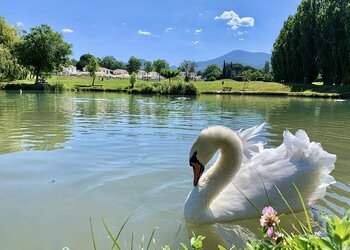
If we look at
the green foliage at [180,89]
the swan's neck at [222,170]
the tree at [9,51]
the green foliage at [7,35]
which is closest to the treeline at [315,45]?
Answer: the green foliage at [180,89]

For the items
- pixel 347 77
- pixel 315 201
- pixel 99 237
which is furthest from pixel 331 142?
pixel 347 77

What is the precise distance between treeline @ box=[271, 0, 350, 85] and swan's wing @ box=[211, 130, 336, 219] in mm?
55790

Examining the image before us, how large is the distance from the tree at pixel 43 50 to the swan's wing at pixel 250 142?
2537 inches

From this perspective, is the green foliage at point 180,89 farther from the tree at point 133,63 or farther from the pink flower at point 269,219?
the tree at point 133,63

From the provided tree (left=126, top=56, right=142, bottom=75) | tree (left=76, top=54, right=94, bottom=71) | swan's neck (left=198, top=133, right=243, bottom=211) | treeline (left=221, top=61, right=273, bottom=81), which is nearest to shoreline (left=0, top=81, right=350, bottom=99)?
treeline (left=221, top=61, right=273, bottom=81)

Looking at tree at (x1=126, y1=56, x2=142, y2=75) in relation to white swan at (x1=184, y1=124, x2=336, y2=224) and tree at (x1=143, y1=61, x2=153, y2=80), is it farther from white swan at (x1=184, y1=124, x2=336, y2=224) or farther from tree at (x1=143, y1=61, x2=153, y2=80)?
white swan at (x1=184, y1=124, x2=336, y2=224)

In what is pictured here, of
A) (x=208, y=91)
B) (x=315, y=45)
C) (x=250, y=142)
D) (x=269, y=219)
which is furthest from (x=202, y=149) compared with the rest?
(x=315, y=45)

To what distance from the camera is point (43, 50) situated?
66188mm

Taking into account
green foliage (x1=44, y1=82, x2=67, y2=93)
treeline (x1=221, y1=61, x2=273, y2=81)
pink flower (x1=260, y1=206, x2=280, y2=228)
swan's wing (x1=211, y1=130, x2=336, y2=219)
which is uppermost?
treeline (x1=221, y1=61, x2=273, y2=81)

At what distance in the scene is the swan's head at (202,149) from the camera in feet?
14.6

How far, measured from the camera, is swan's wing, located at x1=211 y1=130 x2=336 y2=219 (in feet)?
15.5

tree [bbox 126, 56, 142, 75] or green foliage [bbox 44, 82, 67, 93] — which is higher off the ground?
tree [bbox 126, 56, 142, 75]

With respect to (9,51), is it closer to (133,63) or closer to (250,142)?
(250,142)

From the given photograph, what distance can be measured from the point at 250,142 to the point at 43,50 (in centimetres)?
6680
